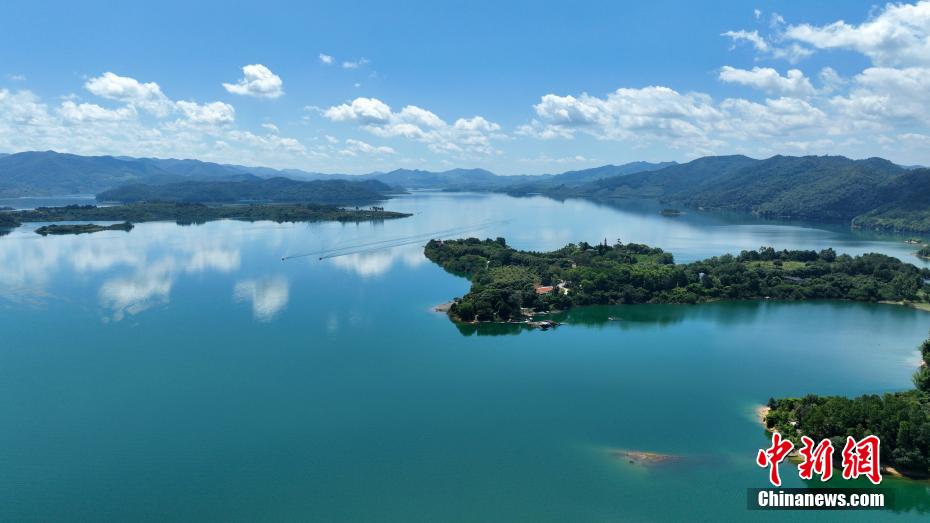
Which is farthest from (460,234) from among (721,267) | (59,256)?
(59,256)

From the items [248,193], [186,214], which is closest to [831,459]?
[186,214]

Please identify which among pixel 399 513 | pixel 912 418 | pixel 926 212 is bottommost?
pixel 399 513

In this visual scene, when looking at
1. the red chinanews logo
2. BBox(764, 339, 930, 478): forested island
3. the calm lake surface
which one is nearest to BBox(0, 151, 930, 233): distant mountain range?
the calm lake surface

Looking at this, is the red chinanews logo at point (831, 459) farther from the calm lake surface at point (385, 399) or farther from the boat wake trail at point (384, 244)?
the boat wake trail at point (384, 244)

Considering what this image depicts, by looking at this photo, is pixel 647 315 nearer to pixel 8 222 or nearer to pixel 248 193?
pixel 8 222

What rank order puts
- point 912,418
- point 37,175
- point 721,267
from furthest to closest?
point 37,175 < point 721,267 < point 912,418

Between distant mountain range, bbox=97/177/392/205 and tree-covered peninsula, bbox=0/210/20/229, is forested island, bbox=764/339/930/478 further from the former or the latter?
distant mountain range, bbox=97/177/392/205

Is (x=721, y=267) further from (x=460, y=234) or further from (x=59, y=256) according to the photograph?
(x=59, y=256)
